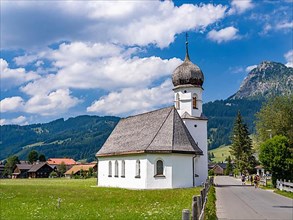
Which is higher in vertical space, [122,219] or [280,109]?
[280,109]

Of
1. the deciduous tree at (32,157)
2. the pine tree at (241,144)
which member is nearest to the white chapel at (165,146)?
the pine tree at (241,144)

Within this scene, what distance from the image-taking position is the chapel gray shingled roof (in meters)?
41.0

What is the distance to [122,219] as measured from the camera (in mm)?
16422

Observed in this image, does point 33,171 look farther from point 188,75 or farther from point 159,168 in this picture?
point 159,168

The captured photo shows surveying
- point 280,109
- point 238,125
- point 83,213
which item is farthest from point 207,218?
point 238,125

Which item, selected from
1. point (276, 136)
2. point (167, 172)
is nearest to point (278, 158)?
point (276, 136)

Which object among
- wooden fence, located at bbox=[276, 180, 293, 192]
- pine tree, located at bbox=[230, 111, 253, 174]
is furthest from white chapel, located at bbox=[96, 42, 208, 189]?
pine tree, located at bbox=[230, 111, 253, 174]

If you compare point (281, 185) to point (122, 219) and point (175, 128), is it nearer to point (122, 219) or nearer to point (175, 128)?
point (175, 128)

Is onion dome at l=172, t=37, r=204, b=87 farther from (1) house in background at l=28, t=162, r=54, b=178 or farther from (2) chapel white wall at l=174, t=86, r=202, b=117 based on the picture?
(1) house in background at l=28, t=162, r=54, b=178

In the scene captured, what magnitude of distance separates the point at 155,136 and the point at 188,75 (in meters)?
12.3

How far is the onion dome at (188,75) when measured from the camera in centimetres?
5050

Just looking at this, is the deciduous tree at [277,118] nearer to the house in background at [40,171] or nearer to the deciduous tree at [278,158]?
the deciduous tree at [278,158]

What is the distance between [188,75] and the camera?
50.6 metres

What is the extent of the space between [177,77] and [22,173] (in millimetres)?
119502
